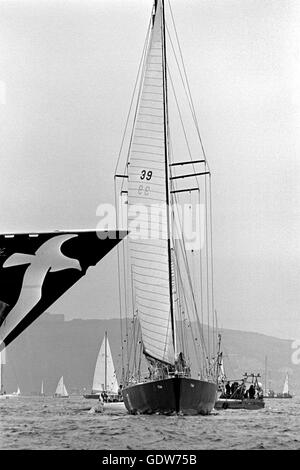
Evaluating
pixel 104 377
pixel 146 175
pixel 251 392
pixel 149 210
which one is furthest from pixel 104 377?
pixel 149 210

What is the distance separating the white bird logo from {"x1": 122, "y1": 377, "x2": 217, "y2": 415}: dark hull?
17.3ft

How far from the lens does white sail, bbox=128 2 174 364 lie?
11.3 m

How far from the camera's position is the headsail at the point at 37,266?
7.38m

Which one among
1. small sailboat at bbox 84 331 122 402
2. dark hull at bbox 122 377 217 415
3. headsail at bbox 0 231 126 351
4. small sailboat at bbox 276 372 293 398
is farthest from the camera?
small sailboat at bbox 84 331 122 402

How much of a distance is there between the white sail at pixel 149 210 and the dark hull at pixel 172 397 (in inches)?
14.1

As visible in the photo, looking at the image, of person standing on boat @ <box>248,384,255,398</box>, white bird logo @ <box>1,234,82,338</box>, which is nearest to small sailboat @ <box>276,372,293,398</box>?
person standing on boat @ <box>248,384,255,398</box>

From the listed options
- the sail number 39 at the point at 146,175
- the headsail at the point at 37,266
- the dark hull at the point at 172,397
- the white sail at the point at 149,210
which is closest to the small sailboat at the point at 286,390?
the dark hull at the point at 172,397

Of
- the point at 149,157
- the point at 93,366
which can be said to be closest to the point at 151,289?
the point at 149,157

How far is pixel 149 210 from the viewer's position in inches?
462

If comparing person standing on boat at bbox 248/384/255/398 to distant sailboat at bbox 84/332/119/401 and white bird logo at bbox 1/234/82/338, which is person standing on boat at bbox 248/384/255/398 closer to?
distant sailboat at bbox 84/332/119/401

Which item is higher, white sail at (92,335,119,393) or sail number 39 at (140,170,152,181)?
sail number 39 at (140,170,152,181)

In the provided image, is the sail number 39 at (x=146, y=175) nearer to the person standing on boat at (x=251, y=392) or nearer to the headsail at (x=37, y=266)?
the headsail at (x=37, y=266)
